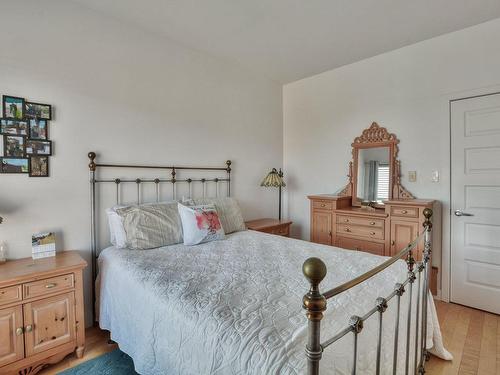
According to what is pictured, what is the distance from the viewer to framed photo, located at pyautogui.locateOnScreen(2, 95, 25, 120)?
1973mm

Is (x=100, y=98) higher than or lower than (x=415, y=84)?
lower

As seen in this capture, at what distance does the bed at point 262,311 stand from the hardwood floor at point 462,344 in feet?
0.44

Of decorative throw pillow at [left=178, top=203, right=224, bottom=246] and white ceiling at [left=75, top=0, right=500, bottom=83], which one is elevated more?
white ceiling at [left=75, top=0, right=500, bottom=83]

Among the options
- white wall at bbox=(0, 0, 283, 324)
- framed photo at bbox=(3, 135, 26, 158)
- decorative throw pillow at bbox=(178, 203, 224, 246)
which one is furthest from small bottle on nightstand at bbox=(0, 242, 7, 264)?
→ decorative throw pillow at bbox=(178, 203, 224, 246)

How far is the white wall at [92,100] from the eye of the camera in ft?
6.72

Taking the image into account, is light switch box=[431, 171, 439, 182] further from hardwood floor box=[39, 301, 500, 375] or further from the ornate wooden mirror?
hardwood floor box=[39, 301, 500, 375]

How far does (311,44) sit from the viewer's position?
9.82 feet

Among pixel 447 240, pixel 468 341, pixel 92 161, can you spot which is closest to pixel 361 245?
pixel 447 240

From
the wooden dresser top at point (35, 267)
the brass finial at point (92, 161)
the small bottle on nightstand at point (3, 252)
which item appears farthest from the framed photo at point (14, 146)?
the wooden dresser top at point (35, 267)

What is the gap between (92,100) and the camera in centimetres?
237

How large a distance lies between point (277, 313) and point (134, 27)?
107 inches

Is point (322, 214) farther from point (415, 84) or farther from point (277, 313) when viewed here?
point (277, 313)

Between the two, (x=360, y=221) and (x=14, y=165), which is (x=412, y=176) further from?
(x=14, y=165)

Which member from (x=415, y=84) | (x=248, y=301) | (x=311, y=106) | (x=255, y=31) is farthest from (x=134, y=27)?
(x=415, y=84)
